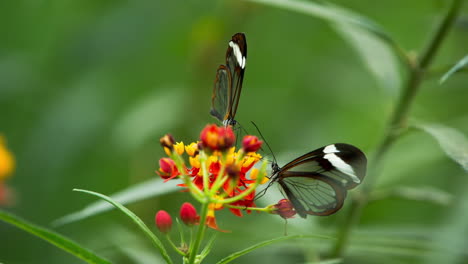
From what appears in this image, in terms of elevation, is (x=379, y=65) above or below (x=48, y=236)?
above

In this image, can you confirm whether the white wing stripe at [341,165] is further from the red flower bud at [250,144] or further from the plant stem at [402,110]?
the plant stem at [402,110]

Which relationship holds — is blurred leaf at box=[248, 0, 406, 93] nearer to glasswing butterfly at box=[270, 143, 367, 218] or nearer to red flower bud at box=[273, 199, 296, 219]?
glasswing butterfly at box=[270, 143, 367, 218]

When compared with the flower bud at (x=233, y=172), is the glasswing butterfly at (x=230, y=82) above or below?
above

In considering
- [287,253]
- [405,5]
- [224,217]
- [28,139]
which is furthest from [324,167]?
[405,5]

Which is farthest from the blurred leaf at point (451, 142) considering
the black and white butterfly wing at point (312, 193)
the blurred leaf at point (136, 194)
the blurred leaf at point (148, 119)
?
the blurred leaf at point (148, 119)

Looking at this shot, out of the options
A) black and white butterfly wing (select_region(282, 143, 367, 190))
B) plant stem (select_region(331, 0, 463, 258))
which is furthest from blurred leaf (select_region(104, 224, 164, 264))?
black and white butterfly wing (select_region(282, 143, 367, 190))

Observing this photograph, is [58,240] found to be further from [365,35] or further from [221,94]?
[365,35]

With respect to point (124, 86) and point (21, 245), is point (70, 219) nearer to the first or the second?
point (21, 245)
